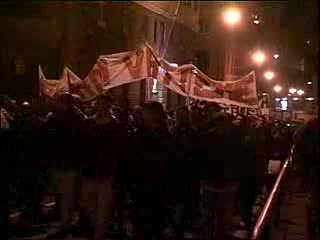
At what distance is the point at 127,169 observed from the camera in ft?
20.9

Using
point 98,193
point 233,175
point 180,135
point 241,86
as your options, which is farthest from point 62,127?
point 241,86

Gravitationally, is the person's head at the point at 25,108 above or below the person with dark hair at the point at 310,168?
above


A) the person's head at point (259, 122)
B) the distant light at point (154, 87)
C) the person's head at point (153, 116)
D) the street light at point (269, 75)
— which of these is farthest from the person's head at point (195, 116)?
the street light at point (269, 75)

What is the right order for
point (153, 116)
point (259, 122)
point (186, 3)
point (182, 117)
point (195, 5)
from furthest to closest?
point (259, 122) → point (182, 117) → point (153, 116) → point (195, 5) → point (186, 3)

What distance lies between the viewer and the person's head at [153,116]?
5855 mm

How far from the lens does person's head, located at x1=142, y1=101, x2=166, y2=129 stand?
5.86 metres

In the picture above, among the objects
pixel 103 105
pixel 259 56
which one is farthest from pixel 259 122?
pixel 103 105

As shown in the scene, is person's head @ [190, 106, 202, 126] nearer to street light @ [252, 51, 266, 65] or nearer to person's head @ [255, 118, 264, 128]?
street light @ [252, 51, 266, 65]

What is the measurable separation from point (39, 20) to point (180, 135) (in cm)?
300

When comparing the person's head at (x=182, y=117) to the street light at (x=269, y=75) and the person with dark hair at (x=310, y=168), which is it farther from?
the street light at (x=269, y=75)

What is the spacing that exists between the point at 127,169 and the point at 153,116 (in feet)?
2.36

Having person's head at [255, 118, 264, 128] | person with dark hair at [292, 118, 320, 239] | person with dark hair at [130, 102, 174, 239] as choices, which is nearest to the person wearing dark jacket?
person with dark hair at [130, 102, 174, 239]

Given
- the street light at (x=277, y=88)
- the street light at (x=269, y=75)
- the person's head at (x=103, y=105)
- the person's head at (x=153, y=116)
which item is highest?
the street light at (x=269, y=75)

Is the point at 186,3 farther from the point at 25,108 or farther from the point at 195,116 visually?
the point at 25,108
